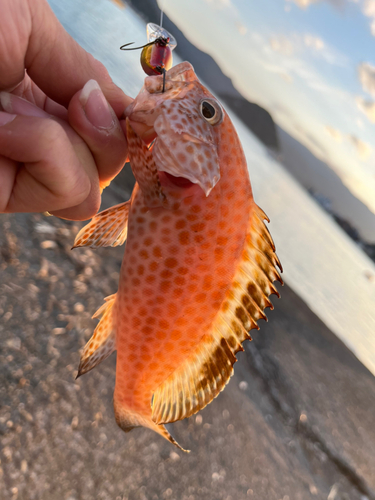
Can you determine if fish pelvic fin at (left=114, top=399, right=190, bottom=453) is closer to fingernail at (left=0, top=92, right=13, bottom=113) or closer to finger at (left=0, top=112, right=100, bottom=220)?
finger at (left=0, top=112, right=100, bottom=220)

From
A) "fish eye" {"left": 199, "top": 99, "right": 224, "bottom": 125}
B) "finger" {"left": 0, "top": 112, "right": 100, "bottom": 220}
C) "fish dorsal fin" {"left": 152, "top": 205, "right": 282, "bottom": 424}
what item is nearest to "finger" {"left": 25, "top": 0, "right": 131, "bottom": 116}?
"finger" {"left": 0, "top": 112, "right": 100, "bottom": 220}

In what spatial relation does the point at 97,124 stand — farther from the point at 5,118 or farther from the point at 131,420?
the point at 131,420

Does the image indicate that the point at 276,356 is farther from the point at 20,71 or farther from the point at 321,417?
the point at 20,71

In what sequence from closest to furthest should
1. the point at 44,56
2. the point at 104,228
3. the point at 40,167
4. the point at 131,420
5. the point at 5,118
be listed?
the point at 5,118, the point at 40,167, the point at 44,56, the point at 104,228, the point at 131,420

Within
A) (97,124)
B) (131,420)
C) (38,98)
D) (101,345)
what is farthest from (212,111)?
(131,420)

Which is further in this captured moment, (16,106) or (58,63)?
(58,63)

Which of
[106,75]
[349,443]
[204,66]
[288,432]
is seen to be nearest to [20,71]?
[106,75]
